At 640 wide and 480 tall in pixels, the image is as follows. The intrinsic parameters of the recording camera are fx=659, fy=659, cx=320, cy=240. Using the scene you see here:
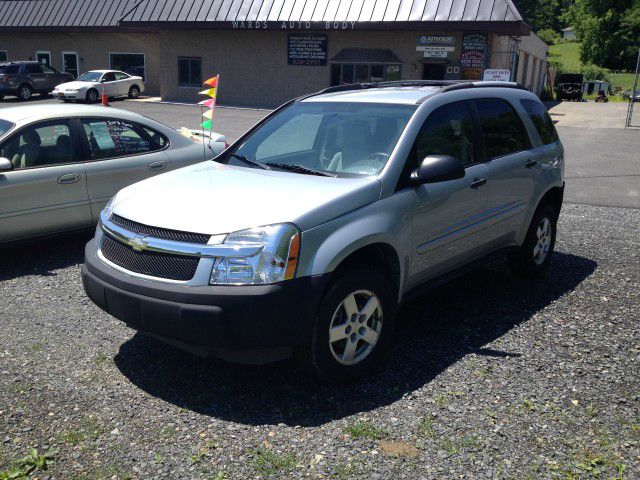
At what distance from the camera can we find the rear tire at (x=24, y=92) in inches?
1235

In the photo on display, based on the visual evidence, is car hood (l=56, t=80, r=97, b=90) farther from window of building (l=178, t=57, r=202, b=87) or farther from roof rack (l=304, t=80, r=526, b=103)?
roof rack (l=304, t=80, r=526, b=103)

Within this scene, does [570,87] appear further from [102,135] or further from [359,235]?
[359,235]

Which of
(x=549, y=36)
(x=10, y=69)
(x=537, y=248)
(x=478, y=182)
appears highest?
(x=549, y=36)

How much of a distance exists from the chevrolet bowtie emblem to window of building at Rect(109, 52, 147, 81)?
35.2m

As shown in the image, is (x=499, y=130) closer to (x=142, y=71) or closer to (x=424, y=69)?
(x=424, y=69)

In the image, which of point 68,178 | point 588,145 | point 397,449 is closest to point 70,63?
point 588,145

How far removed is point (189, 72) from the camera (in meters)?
33.5

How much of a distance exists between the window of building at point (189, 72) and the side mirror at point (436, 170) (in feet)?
100

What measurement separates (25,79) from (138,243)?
31280mm

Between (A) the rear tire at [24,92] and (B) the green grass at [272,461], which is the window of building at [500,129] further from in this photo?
(A) the rear tire at [24,92]

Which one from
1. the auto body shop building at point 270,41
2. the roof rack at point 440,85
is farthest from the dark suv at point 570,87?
the roof rack at point 440,85

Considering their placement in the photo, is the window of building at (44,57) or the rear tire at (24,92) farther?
the window of building at (44,57)

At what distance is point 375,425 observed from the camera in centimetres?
371

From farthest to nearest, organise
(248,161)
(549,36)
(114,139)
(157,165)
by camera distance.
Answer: (549,36), (157,165), (114,139), (248,161)
